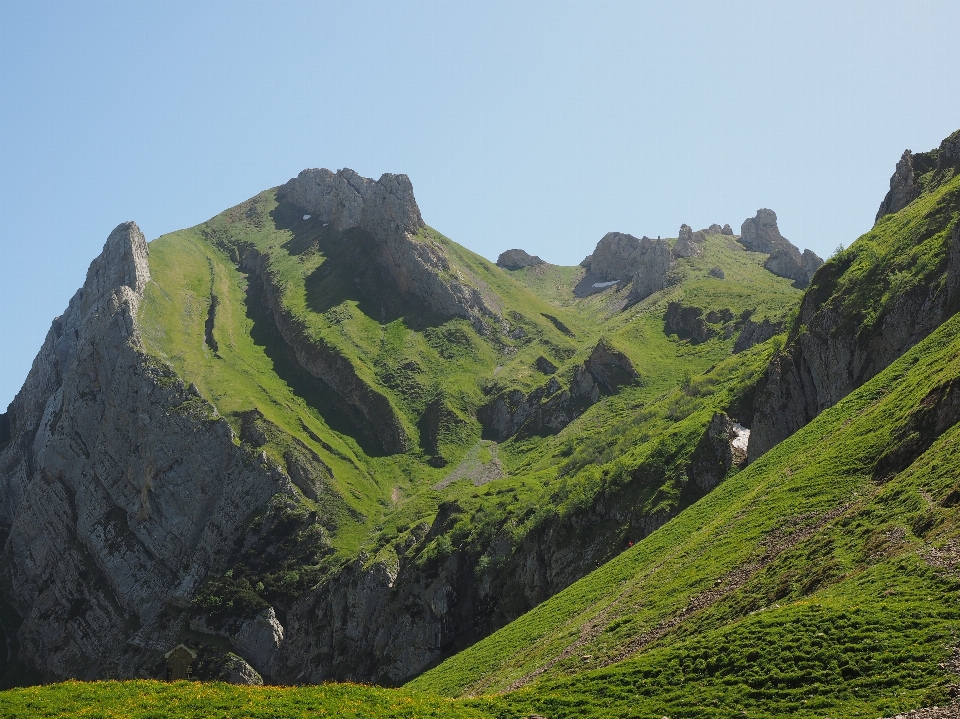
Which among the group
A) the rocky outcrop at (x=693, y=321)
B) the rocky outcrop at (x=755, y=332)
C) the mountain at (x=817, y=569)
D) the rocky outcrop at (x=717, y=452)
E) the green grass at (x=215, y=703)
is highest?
the rocky outcrop at (x=693, y=321)

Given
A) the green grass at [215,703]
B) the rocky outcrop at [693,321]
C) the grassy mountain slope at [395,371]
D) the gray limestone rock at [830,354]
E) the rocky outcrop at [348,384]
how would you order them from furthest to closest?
the rocky outcrop at [693,321], the rocky outcrop at [348,384], the grassy mountain slope at [395,371], the gray limestone rock at [830,354], the green grass at [215,703]

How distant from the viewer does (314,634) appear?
104812 mm

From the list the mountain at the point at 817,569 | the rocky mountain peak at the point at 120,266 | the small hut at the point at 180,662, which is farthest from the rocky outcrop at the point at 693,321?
the rocky mountain peak at the point at 120,266

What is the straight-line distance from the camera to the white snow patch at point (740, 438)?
78562 millimetres

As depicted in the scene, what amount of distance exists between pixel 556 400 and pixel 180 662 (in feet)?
273

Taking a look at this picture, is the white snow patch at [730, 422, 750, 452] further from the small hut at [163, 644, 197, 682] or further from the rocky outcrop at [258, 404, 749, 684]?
the small hut at [163, 644, 197, 682]

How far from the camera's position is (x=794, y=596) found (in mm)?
37625

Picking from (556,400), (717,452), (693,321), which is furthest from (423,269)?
(717,452)

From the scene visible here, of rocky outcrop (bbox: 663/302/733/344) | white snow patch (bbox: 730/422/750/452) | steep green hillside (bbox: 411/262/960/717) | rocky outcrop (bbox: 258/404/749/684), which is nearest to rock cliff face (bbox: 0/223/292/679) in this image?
rocky outcrop (bbox: 258/404/749/684)

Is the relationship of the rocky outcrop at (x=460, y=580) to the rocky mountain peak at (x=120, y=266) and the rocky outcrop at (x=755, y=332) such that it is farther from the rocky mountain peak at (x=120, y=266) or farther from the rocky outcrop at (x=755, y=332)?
the rocky mountain peak at (x=120, y=266)

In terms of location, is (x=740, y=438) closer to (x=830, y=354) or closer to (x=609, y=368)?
(x=830, y=354)

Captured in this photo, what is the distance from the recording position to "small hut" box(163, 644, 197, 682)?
90850mm

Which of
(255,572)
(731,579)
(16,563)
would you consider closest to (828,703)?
(731,579)

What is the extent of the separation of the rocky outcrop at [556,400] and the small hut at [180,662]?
230 feet
